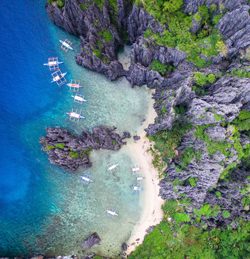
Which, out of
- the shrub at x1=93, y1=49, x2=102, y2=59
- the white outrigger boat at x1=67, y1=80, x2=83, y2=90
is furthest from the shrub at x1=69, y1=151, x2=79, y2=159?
the shrub at x1=93, y1=49, x2=102, y2=59

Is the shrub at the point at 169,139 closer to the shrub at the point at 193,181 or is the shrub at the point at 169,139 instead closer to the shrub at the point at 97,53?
the shrub at the point at 193,181

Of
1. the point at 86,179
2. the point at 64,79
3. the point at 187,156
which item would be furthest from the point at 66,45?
the point at 187,156

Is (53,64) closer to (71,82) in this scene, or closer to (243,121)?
(71,82)

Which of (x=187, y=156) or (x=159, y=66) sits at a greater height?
(x=159, y=66)

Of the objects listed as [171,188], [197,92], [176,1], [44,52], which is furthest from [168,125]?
[44,52]

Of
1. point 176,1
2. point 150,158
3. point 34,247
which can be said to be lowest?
point 34,247

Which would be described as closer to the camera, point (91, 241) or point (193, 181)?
point (193, 181)

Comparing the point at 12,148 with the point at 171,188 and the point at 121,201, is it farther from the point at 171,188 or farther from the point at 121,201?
the point at 171,188

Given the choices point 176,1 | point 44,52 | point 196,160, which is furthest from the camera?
point 44,52
